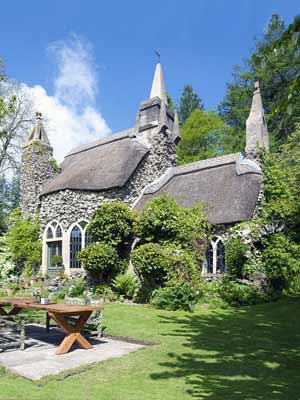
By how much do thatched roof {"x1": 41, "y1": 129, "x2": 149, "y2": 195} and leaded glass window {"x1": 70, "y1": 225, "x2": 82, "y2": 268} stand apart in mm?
2367

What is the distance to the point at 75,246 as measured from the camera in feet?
63.8

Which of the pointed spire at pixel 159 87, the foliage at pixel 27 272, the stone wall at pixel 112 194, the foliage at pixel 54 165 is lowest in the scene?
the foliage at pixel 27 272

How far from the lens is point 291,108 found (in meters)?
3.27

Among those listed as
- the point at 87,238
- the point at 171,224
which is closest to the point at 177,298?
the point at 171,224

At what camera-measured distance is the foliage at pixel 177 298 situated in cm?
1250

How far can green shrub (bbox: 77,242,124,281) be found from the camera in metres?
16.5

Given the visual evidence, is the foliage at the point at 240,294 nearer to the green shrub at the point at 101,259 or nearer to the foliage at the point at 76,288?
the green shrub at the point at 101,259

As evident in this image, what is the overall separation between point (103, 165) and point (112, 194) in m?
2.81

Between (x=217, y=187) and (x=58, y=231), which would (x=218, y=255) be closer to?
(x=217, y=187)

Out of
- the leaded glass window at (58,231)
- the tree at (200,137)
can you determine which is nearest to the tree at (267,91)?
the tree at (200,137)

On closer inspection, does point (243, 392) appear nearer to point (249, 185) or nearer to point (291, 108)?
point (291, 108)

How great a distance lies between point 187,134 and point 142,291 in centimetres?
2490

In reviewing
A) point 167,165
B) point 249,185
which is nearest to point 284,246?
point 249,185

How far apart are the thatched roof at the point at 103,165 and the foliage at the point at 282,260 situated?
7747mm
